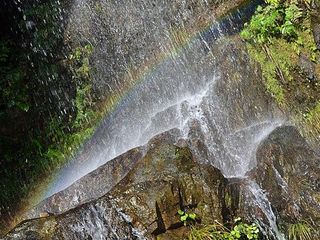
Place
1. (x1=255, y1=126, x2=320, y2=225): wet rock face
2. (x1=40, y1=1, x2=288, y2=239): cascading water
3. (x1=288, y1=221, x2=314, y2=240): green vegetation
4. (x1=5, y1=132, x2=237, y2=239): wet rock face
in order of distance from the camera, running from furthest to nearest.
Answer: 1. (x1=40, y1=1, x2=288, y2=239): cascading water
2. (x1=255, y1=126, x2=320, y2=225): wet rock face
3. (x1=288, y1=221, x2=314, y2=240): green vegetation
4. (x1=5, y1=132, x2=237, y2=239): wet rock face

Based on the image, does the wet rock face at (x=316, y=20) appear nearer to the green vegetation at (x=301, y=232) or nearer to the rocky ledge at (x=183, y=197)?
the rocky ledge at (x=183, y=197)

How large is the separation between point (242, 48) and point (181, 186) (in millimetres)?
4464

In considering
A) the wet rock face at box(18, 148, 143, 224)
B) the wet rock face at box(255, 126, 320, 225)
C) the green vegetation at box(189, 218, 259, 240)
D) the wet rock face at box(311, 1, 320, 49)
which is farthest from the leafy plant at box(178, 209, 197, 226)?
the wet rock face at box(311, 1, 320, 49)

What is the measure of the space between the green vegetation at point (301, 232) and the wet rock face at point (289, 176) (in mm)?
140

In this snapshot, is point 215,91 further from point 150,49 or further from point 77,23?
point 77,23

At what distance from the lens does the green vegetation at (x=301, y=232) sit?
18.2 feet

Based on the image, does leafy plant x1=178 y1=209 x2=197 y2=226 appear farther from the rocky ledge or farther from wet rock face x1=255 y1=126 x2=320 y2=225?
wet rock face x1=255 y1=126 x2=320 y2=225

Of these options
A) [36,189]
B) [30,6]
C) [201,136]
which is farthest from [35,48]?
[201,136]

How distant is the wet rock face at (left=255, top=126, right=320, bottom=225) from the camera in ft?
19.4

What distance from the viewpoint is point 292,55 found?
8.22m

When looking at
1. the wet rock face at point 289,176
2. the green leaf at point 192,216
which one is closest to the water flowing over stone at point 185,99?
the wet rock face at point 289,176

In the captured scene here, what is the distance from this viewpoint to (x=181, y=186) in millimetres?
5332

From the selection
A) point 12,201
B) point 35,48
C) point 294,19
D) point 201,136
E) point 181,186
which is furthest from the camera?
point 35,48

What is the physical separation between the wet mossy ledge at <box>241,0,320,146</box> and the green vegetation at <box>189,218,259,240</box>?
112 inches
